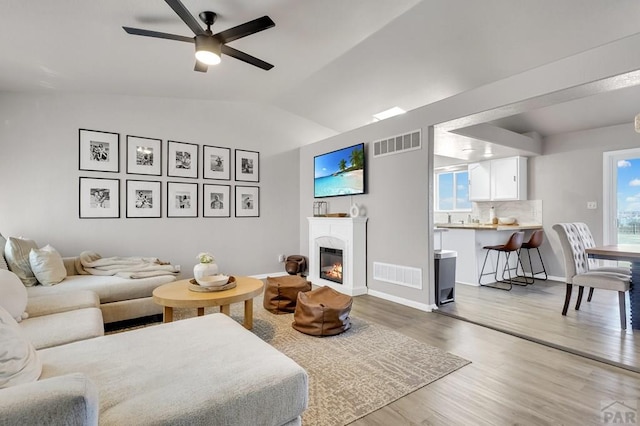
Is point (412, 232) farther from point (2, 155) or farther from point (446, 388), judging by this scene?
point (2, 155)

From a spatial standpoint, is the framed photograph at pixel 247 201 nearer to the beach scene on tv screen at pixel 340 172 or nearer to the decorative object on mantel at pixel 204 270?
the beach scene on tv screen at pixel 340 172

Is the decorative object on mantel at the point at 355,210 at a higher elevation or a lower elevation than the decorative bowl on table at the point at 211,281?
higher

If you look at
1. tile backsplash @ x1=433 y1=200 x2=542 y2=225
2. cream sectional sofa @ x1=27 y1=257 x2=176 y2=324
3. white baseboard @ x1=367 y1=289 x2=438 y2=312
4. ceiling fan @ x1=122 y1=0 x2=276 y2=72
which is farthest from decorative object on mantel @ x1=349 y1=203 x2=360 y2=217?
tile backsplash @ x1=433 y1=200 x2=542 y2=225

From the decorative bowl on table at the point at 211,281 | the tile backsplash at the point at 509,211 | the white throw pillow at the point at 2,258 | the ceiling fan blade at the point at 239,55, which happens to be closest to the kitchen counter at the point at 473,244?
the tile backsplash at the point at 509,211

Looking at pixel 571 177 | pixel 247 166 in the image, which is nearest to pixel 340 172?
pixel 247 166

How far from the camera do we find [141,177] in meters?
4.43

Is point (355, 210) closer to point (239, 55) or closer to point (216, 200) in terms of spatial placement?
point (216, 200)

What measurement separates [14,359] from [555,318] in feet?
14.1

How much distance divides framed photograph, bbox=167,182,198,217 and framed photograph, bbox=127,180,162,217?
0.49ft

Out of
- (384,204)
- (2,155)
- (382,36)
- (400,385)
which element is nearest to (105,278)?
(2,155)

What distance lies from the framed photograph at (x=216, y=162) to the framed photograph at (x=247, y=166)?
0.56 ft

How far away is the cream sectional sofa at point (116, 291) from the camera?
9.55ft

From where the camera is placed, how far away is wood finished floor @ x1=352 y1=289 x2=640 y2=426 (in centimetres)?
172

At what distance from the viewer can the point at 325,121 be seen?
5.94m
